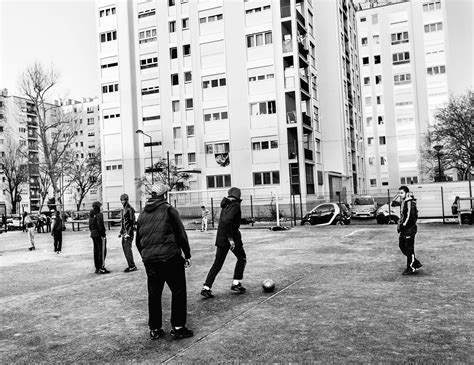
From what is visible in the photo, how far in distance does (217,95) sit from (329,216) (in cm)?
1886

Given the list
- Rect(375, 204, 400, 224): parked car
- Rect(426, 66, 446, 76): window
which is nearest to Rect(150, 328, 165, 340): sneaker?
Rect(375, 204, 400, 224): parked car

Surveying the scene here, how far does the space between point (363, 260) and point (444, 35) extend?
63.2 meters

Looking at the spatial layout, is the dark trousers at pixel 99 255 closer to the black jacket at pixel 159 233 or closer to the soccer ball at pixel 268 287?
the soccer ball at pixel 268 287

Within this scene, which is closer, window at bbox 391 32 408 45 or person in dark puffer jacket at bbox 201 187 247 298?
person in dark puffer jacket at bbox 201 187 247 298

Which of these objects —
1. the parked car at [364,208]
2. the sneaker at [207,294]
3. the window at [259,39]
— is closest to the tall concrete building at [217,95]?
the window at [259,39]

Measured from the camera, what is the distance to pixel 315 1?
4578cm

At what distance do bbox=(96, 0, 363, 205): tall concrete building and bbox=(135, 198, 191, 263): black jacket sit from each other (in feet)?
98.2

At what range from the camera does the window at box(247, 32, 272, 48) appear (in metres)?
37.7

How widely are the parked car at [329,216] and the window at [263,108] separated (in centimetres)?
1408

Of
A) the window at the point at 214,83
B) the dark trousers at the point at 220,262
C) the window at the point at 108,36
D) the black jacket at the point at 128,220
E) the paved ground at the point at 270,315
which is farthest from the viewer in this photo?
the window at the point at 108,36

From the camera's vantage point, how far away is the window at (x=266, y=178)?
121 feet

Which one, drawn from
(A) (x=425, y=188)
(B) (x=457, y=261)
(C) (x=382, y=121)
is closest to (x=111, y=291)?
(B) (x=457, y=261)

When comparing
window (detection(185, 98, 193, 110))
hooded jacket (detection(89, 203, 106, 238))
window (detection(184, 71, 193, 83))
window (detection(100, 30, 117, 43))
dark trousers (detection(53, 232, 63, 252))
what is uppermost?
window (detection(100, 30, 117, 43))

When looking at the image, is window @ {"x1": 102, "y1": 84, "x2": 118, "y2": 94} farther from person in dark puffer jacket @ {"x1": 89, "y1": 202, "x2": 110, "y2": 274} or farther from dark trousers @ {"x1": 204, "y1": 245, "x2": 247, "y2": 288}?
dark trousers @ {"x1": 204, "y1": 245, "x2": 247, "y2": 288}
